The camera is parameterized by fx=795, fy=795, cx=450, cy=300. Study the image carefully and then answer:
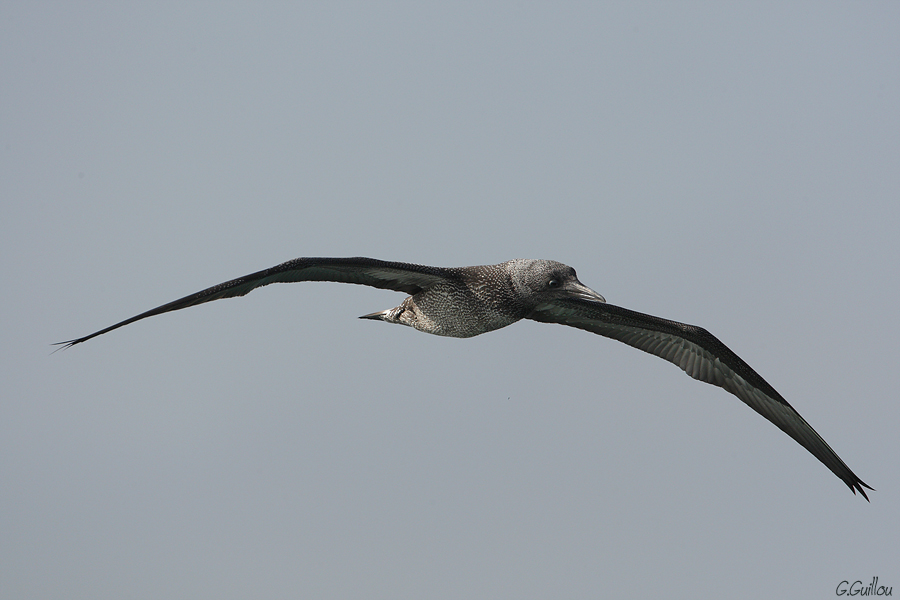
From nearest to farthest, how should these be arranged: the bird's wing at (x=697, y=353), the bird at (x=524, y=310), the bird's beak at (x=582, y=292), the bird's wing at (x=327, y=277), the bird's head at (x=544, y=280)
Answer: the bird's wing at (x=327, y=277) < the bird at (x=524, y=310) < the bird's beak at (x=582, y=292) < the bird's head at (x=544, y=280) < the bird's wing at (x=697, y=353)

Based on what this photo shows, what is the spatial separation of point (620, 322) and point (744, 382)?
2161mm

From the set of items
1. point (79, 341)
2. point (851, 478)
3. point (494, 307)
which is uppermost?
point (494, 307)

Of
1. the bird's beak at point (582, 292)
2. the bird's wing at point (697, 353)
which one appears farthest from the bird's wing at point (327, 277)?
the bird's wing at point (697, 353)

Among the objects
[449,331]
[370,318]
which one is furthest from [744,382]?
[370,318]

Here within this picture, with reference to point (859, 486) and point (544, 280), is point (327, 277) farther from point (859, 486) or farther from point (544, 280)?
point (859, 486)

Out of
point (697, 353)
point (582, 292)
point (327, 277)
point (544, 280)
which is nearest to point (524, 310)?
point (544, 280)

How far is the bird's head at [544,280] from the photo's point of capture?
1039 centimetres

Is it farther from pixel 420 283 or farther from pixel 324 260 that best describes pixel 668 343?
pixel 324 260

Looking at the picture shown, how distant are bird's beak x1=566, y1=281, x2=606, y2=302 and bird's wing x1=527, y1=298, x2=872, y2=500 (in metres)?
1.38

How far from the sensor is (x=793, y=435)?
1237 centimetres

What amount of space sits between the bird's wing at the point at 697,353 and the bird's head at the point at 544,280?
1.29 meters

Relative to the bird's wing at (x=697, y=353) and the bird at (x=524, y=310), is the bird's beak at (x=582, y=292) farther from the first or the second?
the bird's wing at (x=697, y=353)

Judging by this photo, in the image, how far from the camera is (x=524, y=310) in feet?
35.3

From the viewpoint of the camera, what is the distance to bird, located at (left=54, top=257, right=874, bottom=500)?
9.80 metres
